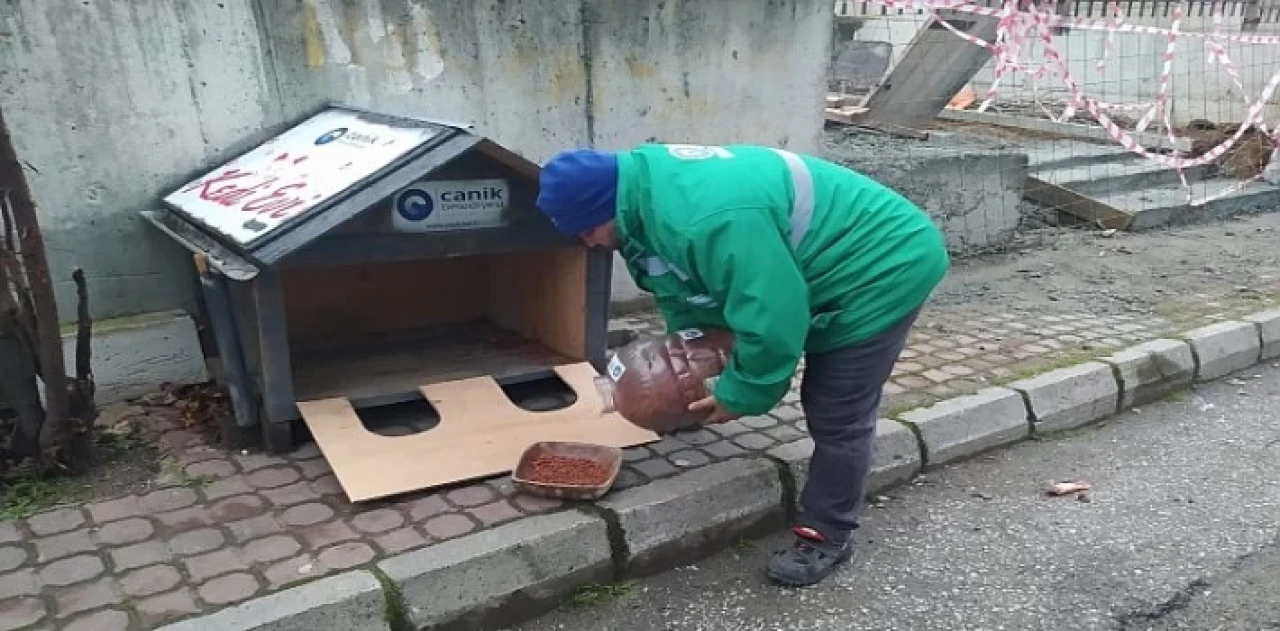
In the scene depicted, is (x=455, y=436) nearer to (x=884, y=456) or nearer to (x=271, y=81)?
(x=884, y=456)

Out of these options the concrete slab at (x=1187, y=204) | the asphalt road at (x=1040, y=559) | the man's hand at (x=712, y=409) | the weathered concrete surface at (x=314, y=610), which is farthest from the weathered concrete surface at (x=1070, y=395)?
the concrete slab at (x=1187, y=204)

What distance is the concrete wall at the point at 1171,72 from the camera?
9758mm

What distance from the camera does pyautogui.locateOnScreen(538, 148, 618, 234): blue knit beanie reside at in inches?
101

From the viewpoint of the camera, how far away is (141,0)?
144 inches

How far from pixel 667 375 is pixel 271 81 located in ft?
7.17

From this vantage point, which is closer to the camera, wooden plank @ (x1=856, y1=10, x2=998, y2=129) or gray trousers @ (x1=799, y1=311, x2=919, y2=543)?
gray trousers @ (x1=799, y1=311, x2=919, y2=543)

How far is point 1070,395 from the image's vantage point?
4.18 metres

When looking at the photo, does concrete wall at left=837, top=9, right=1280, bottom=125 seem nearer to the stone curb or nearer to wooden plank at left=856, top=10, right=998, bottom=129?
wooden plank at left=856, top=10, right=998, bottom=129

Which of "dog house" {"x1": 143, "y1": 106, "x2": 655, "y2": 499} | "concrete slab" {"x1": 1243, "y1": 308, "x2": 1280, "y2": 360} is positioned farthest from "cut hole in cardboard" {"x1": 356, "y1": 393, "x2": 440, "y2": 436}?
"concrete slab" {"x1": 1243, "y1": 308, "x2": 1280, "y2": 360}

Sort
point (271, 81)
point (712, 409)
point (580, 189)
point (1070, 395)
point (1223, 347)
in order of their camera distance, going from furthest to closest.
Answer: point (1223, 347), point (1070, 395), point (271, 81), point (712, 409), point (580, 189)

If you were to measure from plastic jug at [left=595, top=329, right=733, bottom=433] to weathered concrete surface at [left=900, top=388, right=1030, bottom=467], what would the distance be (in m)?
1.21

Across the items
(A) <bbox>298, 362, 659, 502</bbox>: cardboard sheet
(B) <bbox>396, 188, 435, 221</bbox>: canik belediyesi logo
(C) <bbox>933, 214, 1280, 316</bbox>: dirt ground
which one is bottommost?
(C) <bbox>933, 214, 1280, 316</bbox>: dirt ground

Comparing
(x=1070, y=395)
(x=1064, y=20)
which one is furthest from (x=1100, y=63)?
(x=1070, y=395)

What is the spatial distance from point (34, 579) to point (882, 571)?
2.36m
